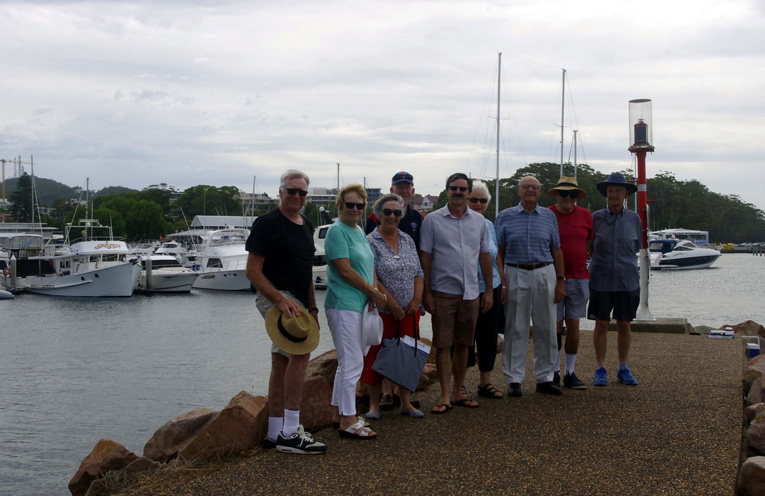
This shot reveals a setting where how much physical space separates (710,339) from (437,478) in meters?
7.46

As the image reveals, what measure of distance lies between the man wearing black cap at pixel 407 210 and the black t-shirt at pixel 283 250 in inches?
48.4

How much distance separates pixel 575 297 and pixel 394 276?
6.87 feet

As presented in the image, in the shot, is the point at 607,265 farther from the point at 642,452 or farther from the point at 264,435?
the point at 264,435

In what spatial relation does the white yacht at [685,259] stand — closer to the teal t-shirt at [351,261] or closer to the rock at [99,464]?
the rock at [99,464]

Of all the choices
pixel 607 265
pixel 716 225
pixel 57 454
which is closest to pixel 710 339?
pixel 607 265

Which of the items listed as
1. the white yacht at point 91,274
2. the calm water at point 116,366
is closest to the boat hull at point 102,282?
the white yacht at point 91,274

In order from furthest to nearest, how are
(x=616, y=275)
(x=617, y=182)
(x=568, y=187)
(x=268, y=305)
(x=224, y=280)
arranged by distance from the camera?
1. (x=224, y=280)
2. (x=617, y=182)
3. (x=616, y=275)
4. (x=568, y=187)
5. (x=268, y=305)

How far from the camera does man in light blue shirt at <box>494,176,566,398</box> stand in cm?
625

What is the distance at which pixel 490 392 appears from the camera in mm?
6203

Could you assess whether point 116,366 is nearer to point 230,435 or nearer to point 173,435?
point 173,435

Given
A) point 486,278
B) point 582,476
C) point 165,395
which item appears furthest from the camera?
point 165,395

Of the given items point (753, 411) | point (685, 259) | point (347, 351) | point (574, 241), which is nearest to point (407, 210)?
point (347, 351)

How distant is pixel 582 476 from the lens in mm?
4094

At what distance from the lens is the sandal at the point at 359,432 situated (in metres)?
5.00
